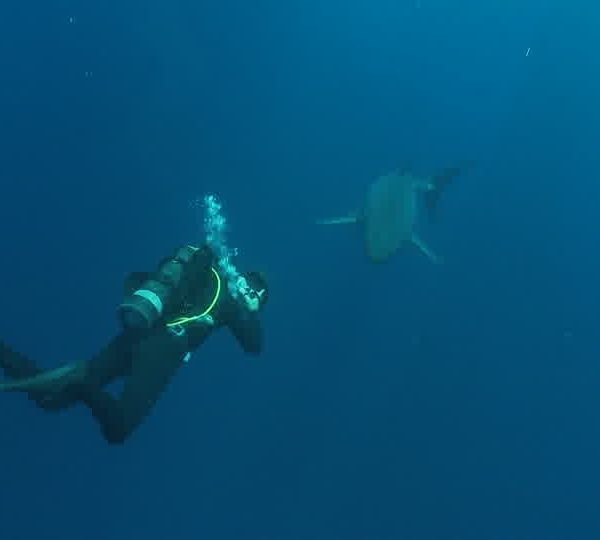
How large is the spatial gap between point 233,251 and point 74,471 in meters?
4.72

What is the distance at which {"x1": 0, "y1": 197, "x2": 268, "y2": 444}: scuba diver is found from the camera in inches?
179

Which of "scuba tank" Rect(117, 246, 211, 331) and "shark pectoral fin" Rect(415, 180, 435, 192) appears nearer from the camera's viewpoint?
"scuba tank" Rect(117, 246, 211, 331)

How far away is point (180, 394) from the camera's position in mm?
10781

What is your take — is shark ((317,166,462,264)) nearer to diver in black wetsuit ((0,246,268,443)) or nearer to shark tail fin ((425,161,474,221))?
shark tail fin ((425,161,474,221))

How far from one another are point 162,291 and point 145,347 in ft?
1.66

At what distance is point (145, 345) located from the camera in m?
4.79

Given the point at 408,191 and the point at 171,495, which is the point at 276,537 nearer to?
the point at 171,495

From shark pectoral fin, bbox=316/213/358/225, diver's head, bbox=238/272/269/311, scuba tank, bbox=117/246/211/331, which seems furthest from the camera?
shark pectoral fin, bbox=316/213/358/225

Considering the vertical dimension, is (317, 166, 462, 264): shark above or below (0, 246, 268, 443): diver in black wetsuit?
below

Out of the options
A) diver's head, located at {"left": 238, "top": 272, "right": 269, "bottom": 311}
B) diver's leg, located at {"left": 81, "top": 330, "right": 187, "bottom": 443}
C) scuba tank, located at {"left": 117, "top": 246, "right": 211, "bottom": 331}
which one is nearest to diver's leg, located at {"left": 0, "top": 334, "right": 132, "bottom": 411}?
diver's leg, located at {"left": 81, "top": 330, "right": 187, "bottom": 443}

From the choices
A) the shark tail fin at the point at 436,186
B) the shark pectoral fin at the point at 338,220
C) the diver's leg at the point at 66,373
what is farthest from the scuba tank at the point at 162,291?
the shark tail fin at the point at 436,186

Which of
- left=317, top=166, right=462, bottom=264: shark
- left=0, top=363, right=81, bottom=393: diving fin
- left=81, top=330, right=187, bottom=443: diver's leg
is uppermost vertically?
left=0, top=363, right=81, bottom=393: diving fin

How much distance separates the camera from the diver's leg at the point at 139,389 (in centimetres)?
453

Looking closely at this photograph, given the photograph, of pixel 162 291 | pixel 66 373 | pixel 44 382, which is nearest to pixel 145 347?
pixel 162 291
